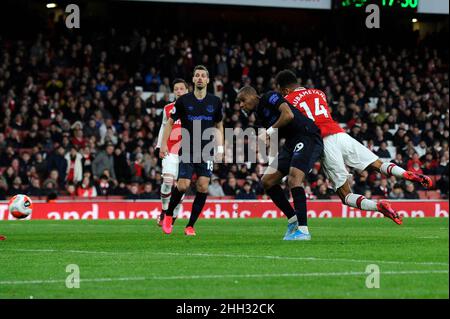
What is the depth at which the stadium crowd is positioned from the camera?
25625mm

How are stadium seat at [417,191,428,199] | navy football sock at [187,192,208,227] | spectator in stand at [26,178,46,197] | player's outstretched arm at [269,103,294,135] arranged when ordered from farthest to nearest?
1. stadium seat at [417,191,428,199]
2. spectator in stand at [26,178,46,197]
3. navy football sock at [187,192,208,227]
4. player's outstretched arm at [269,103,294,135]

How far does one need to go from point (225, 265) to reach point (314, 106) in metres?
4.76

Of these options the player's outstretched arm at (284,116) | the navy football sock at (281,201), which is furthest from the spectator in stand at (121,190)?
the player's outstretched arm at (284,116)

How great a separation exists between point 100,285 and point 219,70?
2458 centimetres

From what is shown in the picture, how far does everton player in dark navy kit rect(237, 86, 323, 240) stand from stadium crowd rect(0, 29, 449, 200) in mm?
11704

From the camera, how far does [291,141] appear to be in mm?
13398

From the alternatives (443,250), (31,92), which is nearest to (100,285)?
(443,250)

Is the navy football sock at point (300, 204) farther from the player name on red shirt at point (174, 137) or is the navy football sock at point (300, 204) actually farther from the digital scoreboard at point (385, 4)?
the digital scoreboard at point (385, 4)

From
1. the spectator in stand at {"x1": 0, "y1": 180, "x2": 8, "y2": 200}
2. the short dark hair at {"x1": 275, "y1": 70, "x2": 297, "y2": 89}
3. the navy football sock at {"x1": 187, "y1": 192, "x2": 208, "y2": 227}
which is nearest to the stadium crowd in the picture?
the spectator in stand at {"x1": 0, "y1": 180, "x2": 8, "y2": 200}

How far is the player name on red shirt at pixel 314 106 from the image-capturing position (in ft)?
45.6

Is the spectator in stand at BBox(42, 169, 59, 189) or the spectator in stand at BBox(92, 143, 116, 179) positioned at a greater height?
the spectator in stand at BBox(92, 143, 116, 179)

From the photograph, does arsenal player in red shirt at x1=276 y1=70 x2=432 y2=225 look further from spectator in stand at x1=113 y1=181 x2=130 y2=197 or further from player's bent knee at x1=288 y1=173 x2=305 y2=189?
spectator in stand at x1=113 y1=181 x2=130 y2=197

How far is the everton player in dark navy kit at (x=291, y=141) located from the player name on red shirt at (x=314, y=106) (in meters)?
0.31

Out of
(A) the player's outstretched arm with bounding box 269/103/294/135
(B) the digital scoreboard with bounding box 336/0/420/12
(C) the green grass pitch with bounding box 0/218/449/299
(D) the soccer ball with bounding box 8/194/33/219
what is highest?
(B) the digital scoreboard with bounding box 336/0/420/12
